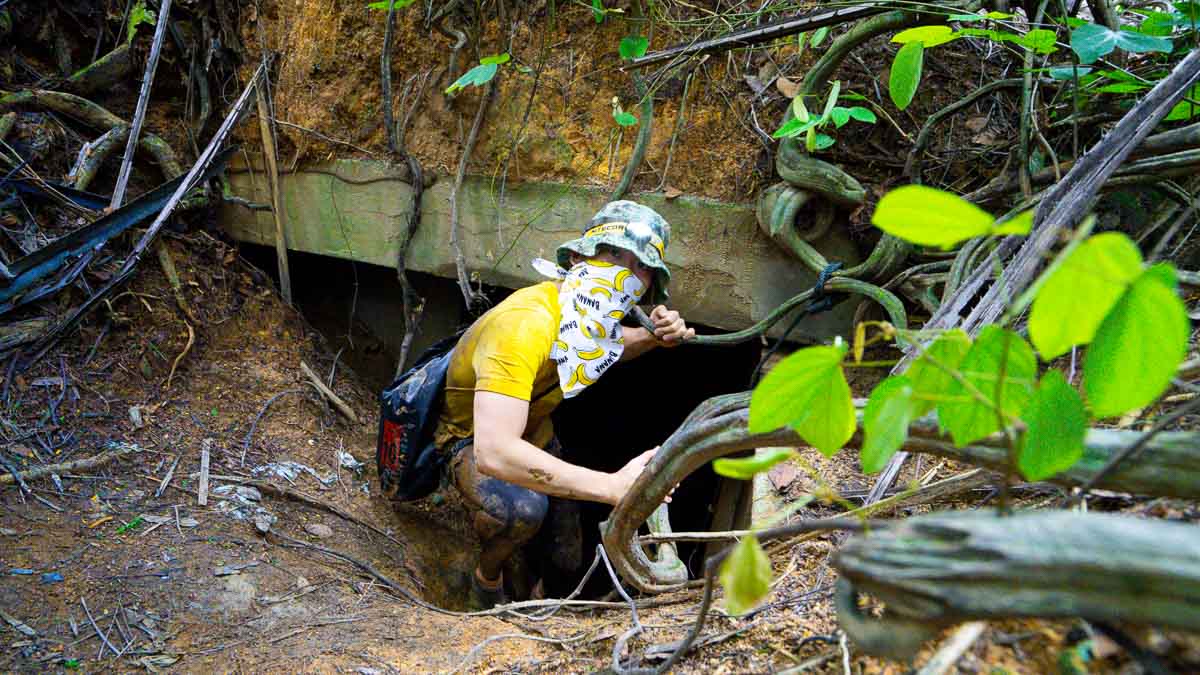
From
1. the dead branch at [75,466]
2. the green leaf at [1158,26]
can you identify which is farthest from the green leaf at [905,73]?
the dead branch at [75,466]

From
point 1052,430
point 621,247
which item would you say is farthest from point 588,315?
point 1052,430

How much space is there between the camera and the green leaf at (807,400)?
0.82 m

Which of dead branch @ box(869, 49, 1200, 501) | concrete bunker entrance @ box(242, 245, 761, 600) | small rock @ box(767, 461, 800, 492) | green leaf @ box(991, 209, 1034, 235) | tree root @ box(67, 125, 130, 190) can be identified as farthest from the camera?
tree root @ box(67, 125, 130, 190)

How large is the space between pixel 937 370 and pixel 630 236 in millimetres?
1596

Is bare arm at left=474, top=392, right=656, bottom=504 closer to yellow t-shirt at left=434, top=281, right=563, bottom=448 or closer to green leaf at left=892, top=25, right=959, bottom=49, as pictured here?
yellow t-shirt at left=434, top=281, right=563, bottom=448

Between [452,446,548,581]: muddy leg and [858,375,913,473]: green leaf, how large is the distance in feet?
6.48

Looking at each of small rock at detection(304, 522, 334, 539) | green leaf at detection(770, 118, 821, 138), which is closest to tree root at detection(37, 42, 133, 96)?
small rock at detection(304, 522, 334, 539)

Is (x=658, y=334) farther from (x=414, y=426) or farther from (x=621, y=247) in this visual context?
(x=414, y=426)

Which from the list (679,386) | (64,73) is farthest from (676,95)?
(64,73)

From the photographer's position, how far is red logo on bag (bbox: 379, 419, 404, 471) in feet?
9.12

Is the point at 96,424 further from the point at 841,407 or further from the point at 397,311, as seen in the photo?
the point at 841,407

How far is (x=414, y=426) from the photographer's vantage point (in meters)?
2.72

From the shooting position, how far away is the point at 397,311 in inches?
177

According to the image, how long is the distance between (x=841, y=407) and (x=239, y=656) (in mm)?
1883
